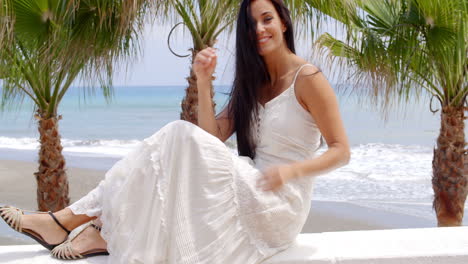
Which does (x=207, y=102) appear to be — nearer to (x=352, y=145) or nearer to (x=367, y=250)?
(x=367, y=250)

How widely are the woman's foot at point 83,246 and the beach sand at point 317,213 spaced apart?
3.41 m

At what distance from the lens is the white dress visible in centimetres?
185

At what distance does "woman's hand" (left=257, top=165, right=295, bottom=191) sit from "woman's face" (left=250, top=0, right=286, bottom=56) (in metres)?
0.62

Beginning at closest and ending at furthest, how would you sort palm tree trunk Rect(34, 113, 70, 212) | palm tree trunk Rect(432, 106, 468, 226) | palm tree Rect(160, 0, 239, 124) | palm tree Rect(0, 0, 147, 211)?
palm tree Rect(0, 0, 147, 211) → palm tree Rect(160, 0, 239, 124) → palm tree trunk Rect(34, 113, 70, 212) → palm tree trunk Rect(432, 106, 468, 226)

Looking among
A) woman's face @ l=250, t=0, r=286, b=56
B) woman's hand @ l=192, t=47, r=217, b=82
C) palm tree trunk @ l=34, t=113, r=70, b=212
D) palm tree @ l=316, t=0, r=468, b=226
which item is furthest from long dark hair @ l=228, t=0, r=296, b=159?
palm tree trunk @ l=34, t=113, r=70, b=212

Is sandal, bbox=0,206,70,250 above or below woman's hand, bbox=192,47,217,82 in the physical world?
below

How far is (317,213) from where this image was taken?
6.86 m

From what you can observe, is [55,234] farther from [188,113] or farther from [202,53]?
[188,113]

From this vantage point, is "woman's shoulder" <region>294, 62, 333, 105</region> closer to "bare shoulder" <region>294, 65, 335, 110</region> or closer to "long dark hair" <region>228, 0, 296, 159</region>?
"bare shoulder" <region>294, 65, 335, 110</region>

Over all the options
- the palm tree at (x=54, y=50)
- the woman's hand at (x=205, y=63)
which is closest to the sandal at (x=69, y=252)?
the woman's hand at (x=205, y=63)

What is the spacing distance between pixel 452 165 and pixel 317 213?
7.98ft

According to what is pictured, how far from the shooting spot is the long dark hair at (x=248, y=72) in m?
2.27

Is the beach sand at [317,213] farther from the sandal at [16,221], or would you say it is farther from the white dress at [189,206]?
the white dress at [189,206]

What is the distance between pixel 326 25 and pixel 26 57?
2168 mm
